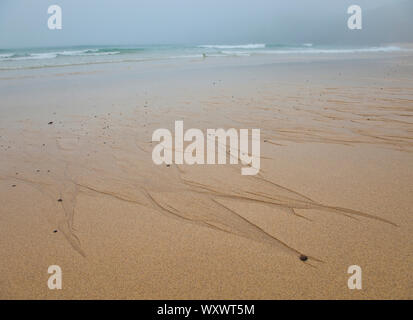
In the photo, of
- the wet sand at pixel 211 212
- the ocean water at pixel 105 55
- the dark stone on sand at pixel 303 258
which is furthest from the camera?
the ocean water at pixel 105 55

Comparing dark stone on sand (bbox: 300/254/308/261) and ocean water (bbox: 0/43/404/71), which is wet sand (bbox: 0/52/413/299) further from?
ocean water (bbox: 0/43/404/71)

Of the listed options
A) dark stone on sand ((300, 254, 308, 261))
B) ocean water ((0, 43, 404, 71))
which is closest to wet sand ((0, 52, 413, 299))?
dark stone on sand ((300, 254, 308, 261))

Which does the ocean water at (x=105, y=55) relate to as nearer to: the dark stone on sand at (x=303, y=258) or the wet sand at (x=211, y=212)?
the wet sand at (x=211, y=212)

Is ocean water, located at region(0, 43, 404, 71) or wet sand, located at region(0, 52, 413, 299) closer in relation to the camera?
wet sand, located at region(0, 52, 413, 299)

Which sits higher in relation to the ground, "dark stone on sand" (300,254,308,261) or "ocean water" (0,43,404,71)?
"ocean water" (0,43,404,71)

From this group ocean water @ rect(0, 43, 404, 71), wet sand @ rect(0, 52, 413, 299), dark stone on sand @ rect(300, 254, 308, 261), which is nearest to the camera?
wet sand @ rect(0, 52, 413, 299)

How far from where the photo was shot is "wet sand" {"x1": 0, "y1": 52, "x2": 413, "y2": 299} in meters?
1.83

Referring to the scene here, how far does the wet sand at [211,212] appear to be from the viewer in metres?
1.83

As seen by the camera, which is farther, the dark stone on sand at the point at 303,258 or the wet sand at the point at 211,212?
the dark stone on sand at the point at 303,258

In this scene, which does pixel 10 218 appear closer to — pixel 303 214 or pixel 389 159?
pixel 303 214

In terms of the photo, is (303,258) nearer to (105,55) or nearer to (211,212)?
(211,212)

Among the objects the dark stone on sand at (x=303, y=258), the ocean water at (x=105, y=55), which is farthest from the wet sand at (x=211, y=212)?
the ocean water at (x=105, y=55)
